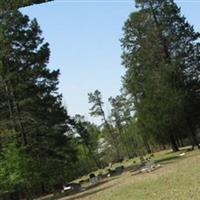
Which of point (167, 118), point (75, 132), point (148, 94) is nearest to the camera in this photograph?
point (167, 118)

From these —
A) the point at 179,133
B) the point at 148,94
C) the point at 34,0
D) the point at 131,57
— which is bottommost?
the point at 34,0

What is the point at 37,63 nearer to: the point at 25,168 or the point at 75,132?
the point at 25,168

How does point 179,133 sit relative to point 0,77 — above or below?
below

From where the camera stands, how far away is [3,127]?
37.2m

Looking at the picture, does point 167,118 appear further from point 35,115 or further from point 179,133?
point 35,115

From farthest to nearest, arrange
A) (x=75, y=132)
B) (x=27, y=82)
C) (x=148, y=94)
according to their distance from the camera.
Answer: (x=75, y=132) < (x=148, y=94) < (x=27, y=82)

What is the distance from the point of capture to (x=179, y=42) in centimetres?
4762

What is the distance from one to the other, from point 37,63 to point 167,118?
44.3 ft

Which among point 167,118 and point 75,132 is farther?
point 75,132

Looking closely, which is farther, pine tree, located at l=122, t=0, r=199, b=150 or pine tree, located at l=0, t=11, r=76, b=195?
pine tree, located at l=122, t=0, r=199, b=150

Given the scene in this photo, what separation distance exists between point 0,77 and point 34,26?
495 cm

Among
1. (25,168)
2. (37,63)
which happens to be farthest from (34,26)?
(25,168)

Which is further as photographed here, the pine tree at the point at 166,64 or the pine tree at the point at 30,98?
the pine tree at the point at 166,64

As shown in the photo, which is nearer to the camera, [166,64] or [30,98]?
[30,98]
